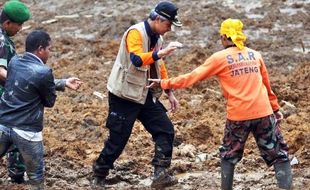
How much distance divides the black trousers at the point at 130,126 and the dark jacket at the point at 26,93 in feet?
3.33

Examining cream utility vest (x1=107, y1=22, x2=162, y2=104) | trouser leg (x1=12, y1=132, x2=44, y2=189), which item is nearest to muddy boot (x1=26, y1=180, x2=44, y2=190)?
trouser leg (x1=12, y1=132, x2=44, y2=189)

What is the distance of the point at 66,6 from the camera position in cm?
1770

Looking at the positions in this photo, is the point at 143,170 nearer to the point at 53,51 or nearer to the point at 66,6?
the point at 53,51

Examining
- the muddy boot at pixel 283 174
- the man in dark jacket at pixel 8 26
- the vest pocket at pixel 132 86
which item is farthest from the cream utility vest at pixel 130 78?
the muddy boot at pixel 283 174

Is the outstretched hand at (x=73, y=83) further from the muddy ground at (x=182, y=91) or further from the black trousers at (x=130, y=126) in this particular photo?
the muddy ground at (x=182, y=91)

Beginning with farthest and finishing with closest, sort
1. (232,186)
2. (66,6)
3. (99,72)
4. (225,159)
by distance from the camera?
(66,6) → (99,72) → (232,186) → (225,159)

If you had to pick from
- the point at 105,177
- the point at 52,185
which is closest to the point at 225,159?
the point at 105,177

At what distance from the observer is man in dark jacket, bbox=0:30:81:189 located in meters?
6.50

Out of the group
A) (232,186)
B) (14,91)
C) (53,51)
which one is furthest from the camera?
(53,51)

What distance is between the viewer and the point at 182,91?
38.1 feet

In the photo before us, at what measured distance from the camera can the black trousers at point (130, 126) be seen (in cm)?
750

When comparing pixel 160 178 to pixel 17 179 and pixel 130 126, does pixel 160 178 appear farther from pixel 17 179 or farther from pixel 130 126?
pixel 17 179

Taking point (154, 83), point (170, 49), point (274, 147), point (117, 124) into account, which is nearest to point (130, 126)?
point (117, 124)

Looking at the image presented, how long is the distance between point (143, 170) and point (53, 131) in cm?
199
